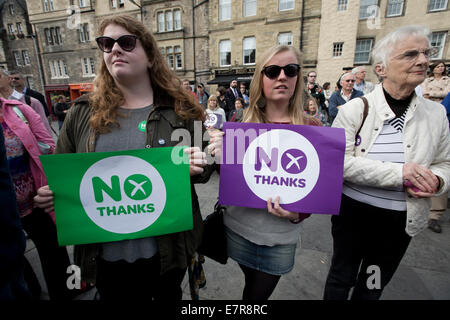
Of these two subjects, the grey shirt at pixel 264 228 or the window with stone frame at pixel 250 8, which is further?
the window with stone frame at pixel 250 8

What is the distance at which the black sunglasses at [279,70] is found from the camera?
135 centimetres

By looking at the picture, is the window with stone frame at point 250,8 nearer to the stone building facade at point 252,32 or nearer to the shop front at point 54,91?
the stone building facade at point 252,32

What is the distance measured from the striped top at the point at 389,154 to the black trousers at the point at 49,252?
2452 mm

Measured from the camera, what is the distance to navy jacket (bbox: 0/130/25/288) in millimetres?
767

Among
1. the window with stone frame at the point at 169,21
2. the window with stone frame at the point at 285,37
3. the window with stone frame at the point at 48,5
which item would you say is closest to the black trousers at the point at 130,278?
the window with stone frame at the point at 285,37

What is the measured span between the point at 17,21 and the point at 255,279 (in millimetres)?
37361

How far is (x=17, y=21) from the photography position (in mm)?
25062

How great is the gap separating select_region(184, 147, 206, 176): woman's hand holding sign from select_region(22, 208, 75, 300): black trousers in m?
1.46

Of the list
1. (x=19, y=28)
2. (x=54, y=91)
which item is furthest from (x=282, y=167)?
(x=19, y=28)

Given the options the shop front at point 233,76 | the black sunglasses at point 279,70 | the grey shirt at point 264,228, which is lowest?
the grey shirt at point 264,228

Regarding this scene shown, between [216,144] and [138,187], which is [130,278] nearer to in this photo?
[138,187]

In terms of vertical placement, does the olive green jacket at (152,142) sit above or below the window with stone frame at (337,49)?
below

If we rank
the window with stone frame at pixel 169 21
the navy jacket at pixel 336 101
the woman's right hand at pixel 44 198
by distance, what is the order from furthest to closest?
the window with stone frame at pixel 169 21 → the navy jacket at pixel 336 101 → the woman's right hand at pixel 44 198
